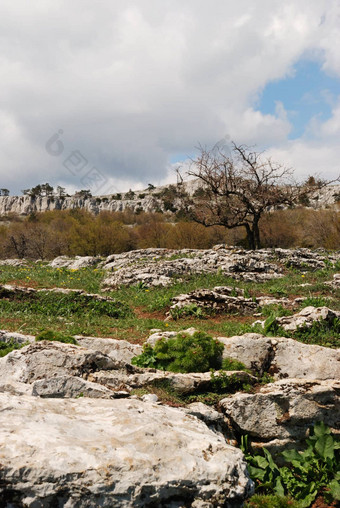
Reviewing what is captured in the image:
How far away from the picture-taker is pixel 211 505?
10.5 feet

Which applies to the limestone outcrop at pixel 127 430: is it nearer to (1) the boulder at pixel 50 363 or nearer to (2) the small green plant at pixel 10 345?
(1) the boulder at pixel 50 363

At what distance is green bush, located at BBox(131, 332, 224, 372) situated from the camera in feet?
23.4

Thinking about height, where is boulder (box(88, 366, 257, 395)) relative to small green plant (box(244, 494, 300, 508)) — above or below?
above

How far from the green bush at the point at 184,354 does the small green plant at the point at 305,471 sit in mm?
1912

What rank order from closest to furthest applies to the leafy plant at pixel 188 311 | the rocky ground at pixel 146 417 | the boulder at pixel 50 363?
1. the rocky ground at pixel 146 417
2. the boulder at pixel 50 363
3. the leafy plant at pixel 188 311

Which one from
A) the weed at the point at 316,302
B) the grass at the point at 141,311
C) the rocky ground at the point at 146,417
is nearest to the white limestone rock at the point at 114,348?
the rocky ground at the point at 146,417

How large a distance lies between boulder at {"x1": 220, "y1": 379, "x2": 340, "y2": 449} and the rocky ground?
0.02 meters

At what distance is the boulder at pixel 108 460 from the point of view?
285 cm

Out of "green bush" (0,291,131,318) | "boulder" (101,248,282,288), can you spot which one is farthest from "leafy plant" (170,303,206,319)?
"boulder" (101,248,282,288)

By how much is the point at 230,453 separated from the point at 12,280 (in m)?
20.1

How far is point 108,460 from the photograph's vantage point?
10.3 feet

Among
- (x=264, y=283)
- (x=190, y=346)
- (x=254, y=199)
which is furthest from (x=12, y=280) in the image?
(x=254, y=199)

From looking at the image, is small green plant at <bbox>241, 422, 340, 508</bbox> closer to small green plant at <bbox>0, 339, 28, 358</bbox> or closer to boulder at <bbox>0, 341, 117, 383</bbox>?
boulder at <bbox>0, 341, 117, 383</bbox>

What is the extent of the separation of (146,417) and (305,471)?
9.03 ft
